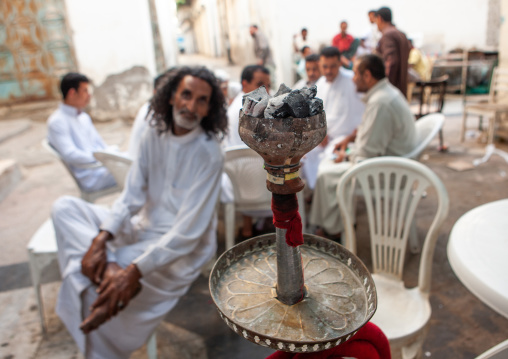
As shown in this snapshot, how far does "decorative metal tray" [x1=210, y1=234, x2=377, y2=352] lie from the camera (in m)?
0.80

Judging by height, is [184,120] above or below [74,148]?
above

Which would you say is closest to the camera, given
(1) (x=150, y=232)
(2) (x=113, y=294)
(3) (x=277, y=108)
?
(3) (x=277, y=108)

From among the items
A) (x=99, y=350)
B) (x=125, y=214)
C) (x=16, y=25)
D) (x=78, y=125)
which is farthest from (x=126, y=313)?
(x=16, y=25)

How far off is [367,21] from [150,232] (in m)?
10.9

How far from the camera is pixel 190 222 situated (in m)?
2.24

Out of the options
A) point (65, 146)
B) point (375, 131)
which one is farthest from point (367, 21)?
point (65, 146)

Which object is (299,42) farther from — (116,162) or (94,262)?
(94,262)

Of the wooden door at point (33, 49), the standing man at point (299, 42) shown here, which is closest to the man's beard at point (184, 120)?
the wooden door at point (33, 49)

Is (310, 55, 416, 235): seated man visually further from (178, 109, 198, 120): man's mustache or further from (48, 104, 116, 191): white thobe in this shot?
(48, 104, 116, 191): white thobe

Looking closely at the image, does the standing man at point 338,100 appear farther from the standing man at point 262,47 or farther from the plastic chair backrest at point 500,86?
the standing man at point 262,47

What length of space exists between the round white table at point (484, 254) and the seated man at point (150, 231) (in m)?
1.33

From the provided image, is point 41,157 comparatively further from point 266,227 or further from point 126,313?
point 126,313

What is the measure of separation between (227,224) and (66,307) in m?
1.39

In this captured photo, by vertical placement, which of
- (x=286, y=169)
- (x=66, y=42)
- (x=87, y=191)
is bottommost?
(x=87, y=191)
